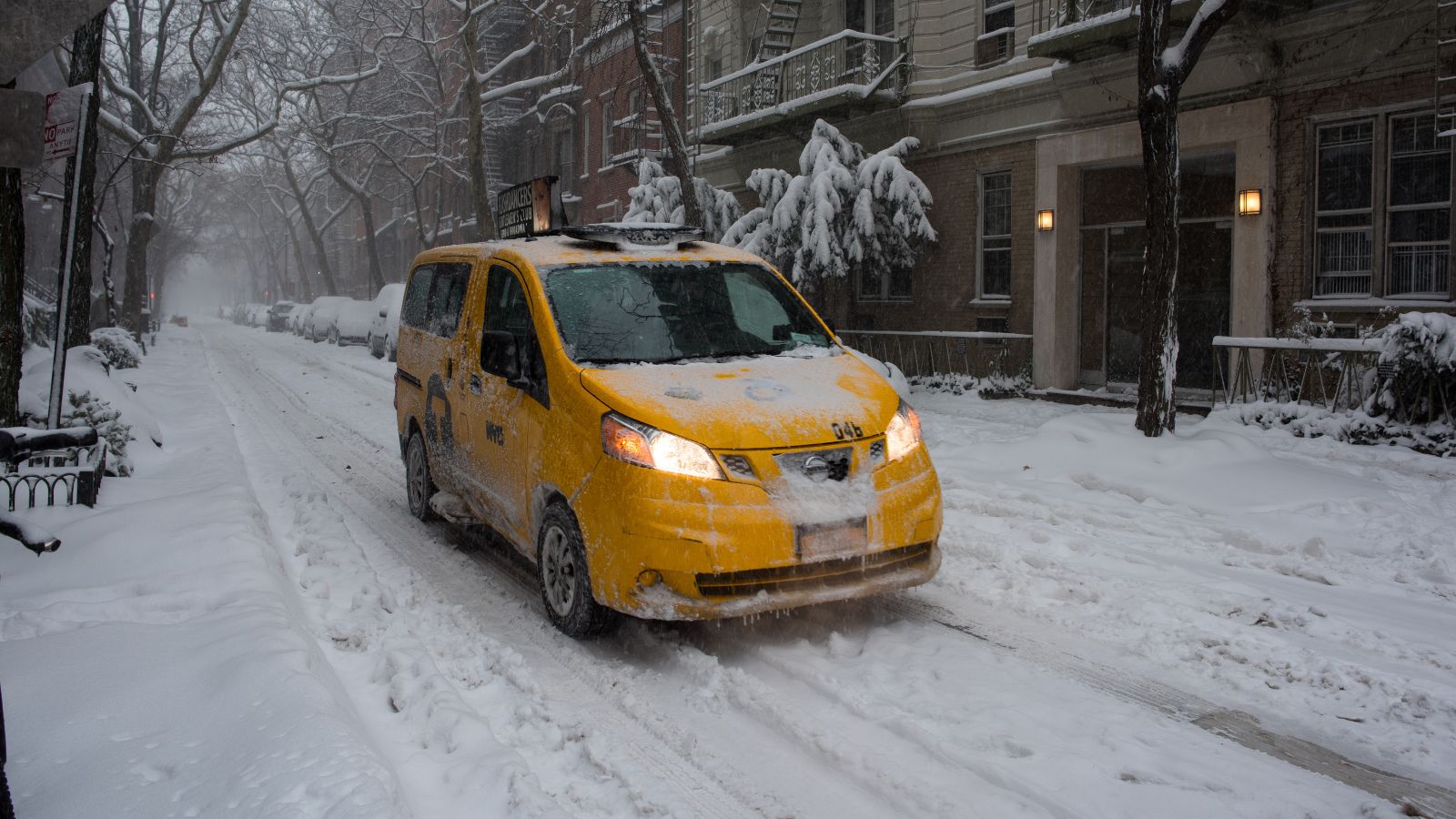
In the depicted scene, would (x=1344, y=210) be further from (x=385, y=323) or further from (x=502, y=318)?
(x=385, y=323)

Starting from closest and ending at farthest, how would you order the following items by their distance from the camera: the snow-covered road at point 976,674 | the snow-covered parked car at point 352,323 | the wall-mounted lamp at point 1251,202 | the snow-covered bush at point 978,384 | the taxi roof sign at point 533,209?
1. the snow-covered road at point 976,674
2. the taxi roof sign at point 533,209
3. the wall-mounted lamp at point 1251,202
4. the snow-covered bush at point 978,384
5. the snow-covered parked car at point 352,323

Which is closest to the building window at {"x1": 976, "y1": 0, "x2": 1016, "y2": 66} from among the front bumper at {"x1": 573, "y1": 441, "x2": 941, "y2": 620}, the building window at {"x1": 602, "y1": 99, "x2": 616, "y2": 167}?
the front bumper at {"x1": 573, "y1": 441, "x2": 941, "y2": 620}

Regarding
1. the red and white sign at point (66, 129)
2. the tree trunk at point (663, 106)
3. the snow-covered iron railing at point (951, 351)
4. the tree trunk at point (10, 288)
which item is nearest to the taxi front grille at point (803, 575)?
the red and white sign at point (66, 129)

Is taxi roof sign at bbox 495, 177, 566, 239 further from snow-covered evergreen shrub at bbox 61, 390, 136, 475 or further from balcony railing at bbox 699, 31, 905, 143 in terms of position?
balcony railing at bbox 699, 31, 905, 143

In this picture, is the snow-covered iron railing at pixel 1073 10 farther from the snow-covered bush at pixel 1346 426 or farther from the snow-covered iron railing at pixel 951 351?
the snow-covered bush at pixel 1346 426

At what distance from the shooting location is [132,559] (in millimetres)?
5898

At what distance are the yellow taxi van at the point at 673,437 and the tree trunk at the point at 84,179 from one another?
4096 mm

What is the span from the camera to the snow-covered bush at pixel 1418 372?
32.3ft

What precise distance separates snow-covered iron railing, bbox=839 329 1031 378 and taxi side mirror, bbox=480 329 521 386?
1248cm

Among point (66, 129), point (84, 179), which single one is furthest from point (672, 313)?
point (84, 179)

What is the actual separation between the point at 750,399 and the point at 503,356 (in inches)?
58.9

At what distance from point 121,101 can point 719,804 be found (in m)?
41.3

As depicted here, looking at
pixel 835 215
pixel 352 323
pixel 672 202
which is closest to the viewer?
pixel 835 215

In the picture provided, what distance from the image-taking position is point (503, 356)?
563cm
